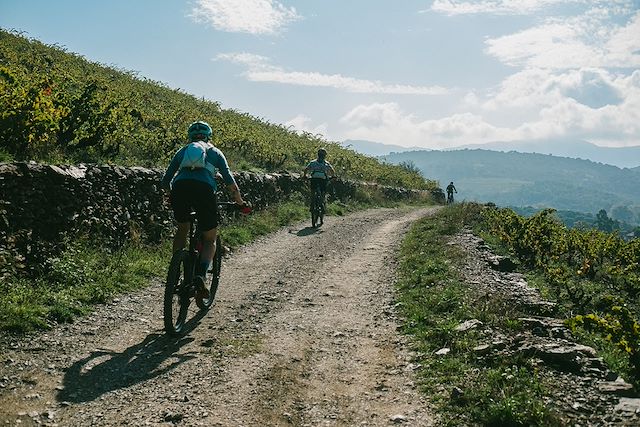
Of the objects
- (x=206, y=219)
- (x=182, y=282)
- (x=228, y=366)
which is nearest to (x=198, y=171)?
(x=206, y=219)

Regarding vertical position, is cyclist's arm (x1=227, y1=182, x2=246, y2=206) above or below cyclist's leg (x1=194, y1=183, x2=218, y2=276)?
above

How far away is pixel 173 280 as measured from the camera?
7020mm

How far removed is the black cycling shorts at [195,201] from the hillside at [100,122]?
13.0 feet

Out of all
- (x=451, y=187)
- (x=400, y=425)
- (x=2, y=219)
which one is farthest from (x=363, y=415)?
(x=451, y=187)

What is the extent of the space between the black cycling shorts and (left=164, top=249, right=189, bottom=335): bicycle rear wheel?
55 centimetres

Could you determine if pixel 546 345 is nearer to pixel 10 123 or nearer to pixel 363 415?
pixel 363 415

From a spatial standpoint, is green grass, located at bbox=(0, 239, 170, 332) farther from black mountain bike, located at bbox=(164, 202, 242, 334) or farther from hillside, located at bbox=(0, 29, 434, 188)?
hillside, located at bbox=(0, 29, 434, 188)

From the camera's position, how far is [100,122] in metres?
12.7

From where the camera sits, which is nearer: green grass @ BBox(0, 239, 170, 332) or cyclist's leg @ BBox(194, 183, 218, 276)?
green grass @ BBox(0, 239, 170, 332)

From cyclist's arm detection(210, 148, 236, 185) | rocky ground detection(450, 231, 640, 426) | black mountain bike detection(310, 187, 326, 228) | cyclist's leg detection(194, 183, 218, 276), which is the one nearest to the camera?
rocky ground detection(450, 231, 640, 426)

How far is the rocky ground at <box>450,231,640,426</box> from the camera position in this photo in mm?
5012

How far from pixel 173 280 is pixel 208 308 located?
1848 mm

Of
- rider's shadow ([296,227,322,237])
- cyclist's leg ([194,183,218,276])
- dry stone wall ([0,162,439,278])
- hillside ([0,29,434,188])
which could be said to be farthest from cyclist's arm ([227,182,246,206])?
rider's shadow ([296,227,322,237])

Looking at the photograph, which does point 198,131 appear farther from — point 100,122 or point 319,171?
point 319,171
